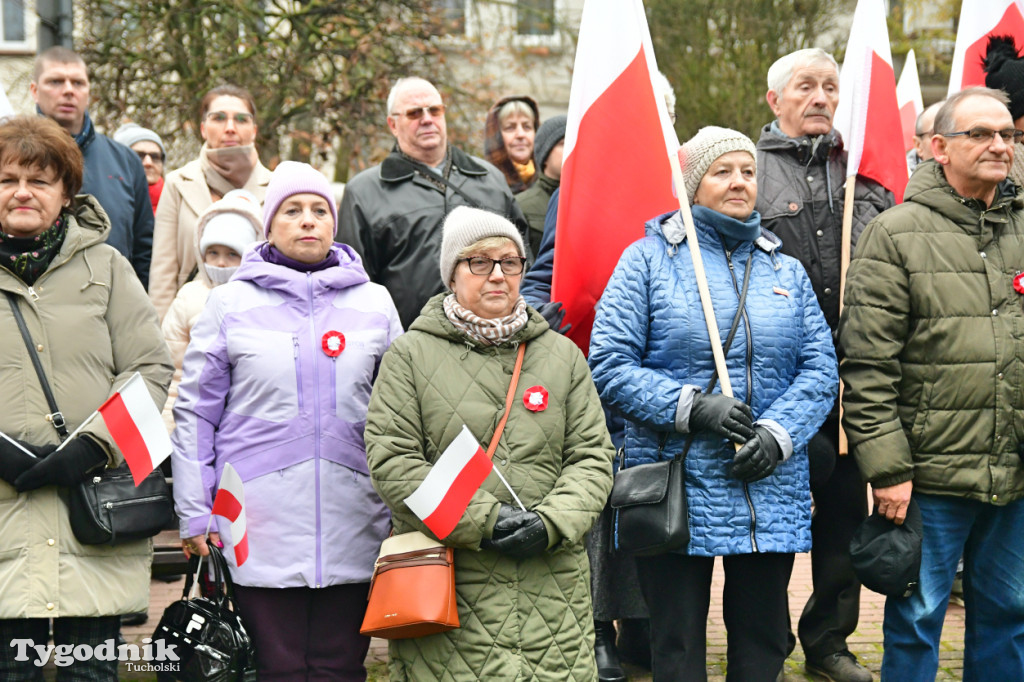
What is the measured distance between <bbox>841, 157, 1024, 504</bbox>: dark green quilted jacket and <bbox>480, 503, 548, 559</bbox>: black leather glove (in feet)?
4.18

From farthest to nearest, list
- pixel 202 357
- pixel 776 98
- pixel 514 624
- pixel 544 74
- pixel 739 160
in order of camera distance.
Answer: pixel 544 74, pixel 776 98, pixel 739 160, pixel 202 357, pixel 514 624

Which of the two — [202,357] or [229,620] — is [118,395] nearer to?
[202,357]

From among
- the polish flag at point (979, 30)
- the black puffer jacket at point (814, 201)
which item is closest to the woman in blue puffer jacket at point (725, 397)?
the black puffer jacket at point (814, 201)

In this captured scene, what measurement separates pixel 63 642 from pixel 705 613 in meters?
2.19

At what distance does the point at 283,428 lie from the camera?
397 centimetres

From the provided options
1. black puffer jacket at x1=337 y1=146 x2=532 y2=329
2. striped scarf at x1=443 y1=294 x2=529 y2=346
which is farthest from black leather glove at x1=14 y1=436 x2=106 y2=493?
black puffer jacket at x1=337 y1=146 x2=532 y2=329

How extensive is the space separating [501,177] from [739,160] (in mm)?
1447

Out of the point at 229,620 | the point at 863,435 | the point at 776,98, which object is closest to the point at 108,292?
the point at 229,620

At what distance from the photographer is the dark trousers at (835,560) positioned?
4.95 metres

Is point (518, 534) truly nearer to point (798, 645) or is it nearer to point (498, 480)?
point (498, 480)

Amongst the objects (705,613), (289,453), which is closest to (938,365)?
(705,613)

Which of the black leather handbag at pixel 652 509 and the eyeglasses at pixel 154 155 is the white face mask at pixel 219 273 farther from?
the eyeglasses at pixel 154 155

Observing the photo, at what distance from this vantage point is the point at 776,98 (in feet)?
17.3

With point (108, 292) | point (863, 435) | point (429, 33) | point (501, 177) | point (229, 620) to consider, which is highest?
point (429, 33)
